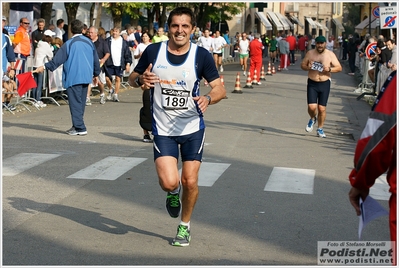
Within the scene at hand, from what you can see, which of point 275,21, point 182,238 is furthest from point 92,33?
point 275,21

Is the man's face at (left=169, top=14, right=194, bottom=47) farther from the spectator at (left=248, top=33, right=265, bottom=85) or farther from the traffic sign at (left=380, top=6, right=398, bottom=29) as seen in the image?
the spectator at (left=248, top=33, right=265, bottom=85)

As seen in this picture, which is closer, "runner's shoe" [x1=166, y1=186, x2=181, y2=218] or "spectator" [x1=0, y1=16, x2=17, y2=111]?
"runner's shoe" [x1=166, y1=186, x2=181, y2=218]

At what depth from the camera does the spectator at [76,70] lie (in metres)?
14.8

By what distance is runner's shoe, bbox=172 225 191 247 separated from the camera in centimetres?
691

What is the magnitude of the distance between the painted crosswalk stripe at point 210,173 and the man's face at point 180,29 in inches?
138

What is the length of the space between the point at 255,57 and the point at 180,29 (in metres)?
23.1

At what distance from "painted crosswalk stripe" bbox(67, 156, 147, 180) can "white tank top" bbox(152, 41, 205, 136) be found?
142 inches

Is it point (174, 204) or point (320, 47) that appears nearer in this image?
point (174, 204)

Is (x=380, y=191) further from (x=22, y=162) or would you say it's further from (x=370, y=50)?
(x=370, y=50)

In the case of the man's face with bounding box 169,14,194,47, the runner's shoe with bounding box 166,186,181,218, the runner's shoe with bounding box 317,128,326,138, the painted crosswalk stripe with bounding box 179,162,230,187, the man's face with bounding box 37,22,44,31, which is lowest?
the runner's shoe with bounding box 317,128,326,138

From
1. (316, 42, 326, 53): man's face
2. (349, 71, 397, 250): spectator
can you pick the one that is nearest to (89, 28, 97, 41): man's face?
(316, 42, 326, 53): man's face

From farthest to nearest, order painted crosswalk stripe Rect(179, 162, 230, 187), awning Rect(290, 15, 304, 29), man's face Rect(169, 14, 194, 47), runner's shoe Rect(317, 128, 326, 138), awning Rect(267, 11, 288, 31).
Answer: awning Rect(290, 15, 304, 29)
awning Rect(267, 11, 288, 31)
runner's shoe Rect(317, 128, 326, 138)
painted crosswalk stripe Rect(179, 162, 230, 187)
man's face Rect(169, 14, 194, 47)

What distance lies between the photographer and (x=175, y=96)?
6.81 meters

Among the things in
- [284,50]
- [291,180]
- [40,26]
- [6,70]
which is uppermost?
[40,26]
